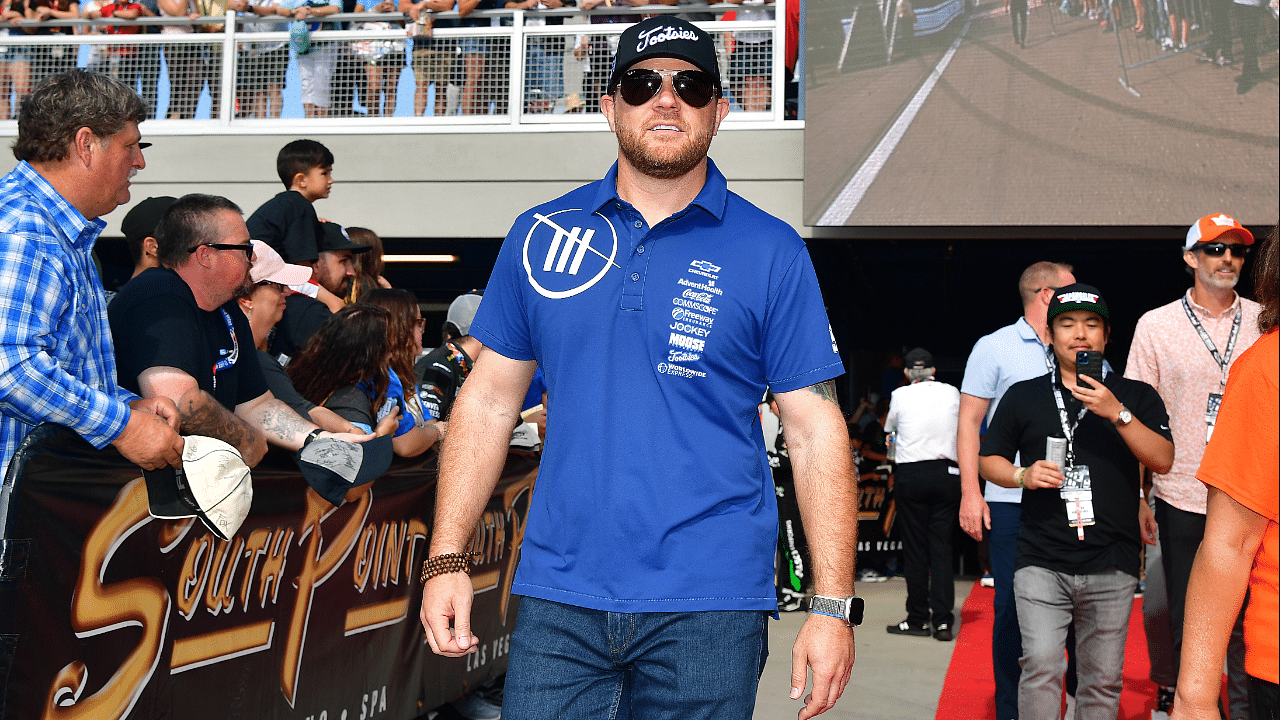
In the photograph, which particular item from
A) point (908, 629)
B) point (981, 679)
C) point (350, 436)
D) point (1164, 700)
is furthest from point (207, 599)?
point (908, 629)

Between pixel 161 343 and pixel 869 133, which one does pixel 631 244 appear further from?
pixel 869 133

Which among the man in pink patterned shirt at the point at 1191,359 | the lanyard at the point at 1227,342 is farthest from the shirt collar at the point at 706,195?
the lanyard at the point at 1227,342

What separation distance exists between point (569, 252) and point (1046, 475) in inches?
113

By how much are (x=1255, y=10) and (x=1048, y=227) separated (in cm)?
303

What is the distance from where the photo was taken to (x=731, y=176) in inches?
497

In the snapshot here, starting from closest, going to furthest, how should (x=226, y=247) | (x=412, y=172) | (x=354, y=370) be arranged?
1. (x=226, y=247)
2. (x=354, y=370)
3. (x=412, y=172)

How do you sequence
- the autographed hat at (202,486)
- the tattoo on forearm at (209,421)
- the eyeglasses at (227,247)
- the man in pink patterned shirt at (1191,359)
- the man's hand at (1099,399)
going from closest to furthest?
the autographed hat at (202,486)
the tattoo on forearm at (209,421)
the eyeglasses at (227,247)
the man's hand at (1099,399)
the man in pink patterned shirt at (1191,359)

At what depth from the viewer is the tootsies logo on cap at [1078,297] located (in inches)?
188

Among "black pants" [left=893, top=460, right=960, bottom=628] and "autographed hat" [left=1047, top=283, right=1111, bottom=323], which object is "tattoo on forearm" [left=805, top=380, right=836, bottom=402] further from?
"black pants" [left=893, top=460, right=960, bottom=628]

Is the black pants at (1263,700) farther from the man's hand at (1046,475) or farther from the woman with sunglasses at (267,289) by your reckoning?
the woman with sunglasses at (267,289)

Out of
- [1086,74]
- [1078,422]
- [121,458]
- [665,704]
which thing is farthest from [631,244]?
[1086,74]

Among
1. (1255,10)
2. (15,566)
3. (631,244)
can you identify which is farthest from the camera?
(1255,10)

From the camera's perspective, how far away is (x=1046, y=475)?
15.1 ft

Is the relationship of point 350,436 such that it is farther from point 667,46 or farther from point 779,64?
point 779,64
